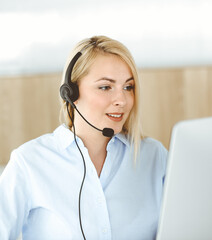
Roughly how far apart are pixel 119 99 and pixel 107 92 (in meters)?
0.05

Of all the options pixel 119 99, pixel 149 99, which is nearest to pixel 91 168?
pixel 119 99

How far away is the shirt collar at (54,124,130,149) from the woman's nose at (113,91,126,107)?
132 mm

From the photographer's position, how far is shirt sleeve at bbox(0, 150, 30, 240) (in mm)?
1111

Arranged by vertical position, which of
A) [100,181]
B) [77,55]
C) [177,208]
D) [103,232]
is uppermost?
[77,55]

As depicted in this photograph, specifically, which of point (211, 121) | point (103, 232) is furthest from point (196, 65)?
point (211, 121)

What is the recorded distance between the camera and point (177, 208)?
718 mm

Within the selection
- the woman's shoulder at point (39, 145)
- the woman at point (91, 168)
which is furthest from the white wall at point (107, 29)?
the woman's shoulder at point (39, 145)

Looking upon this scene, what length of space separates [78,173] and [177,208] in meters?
0.54

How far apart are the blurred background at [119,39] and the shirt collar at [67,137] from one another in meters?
1.71

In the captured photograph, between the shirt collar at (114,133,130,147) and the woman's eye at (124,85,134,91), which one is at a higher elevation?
the woman's eye at (124,85,134,91)

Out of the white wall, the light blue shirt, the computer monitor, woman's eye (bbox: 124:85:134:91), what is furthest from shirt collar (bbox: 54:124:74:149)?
the white wall

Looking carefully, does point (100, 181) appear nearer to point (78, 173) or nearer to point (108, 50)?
point (78, 173)

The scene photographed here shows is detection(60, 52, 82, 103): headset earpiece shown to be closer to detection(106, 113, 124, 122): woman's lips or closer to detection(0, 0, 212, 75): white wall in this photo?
detection(106, 113, 124, 122): woman's lips

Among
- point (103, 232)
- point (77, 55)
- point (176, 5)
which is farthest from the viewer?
point (176, 5)
